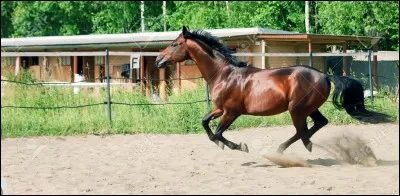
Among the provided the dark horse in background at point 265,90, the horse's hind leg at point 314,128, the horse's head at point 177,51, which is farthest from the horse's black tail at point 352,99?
the horse's head at point 177,51

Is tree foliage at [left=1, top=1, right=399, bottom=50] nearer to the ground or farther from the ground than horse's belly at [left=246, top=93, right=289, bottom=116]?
farther from the ground

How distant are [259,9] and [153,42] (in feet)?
18.9

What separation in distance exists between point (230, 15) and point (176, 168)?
273 inches

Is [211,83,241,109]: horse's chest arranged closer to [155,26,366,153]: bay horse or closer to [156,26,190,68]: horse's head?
[155,26,366,153]: bay horse

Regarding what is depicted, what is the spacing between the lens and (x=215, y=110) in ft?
27.1

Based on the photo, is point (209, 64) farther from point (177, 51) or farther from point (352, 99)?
point (352, 99)

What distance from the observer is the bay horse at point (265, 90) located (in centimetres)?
771

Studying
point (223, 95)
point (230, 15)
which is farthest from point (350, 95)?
point (230, 15)

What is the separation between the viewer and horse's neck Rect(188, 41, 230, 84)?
27.2ft

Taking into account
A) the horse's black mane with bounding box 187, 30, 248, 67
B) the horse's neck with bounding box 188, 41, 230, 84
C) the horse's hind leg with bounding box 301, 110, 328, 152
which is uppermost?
the horse's black mane with bounding box 187, 30, 248, 67

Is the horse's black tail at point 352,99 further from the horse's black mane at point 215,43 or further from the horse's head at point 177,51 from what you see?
A: the horse's head at point 177,51

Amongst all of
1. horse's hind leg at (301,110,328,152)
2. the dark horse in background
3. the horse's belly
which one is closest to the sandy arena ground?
horse's hind leg at (301,110,328,152)

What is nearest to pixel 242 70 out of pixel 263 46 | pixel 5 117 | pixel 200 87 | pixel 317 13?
pixel 5 117

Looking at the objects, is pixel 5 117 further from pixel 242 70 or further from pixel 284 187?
pixel 284 187
